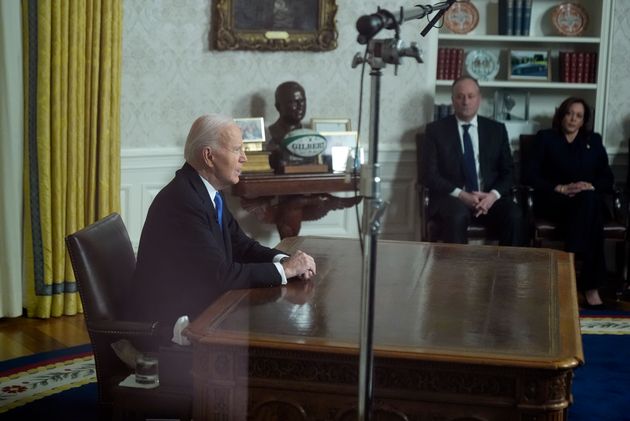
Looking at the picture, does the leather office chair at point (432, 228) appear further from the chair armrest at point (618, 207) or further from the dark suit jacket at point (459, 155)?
the chair armrest at point (618, 207)

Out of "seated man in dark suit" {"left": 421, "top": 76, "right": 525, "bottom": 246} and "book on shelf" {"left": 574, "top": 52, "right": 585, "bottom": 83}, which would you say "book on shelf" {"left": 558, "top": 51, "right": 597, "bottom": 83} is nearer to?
"book on shelf" {"left": 574, "top": 52, "right": 585, "bottom": 83}

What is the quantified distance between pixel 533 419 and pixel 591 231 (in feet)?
11.0

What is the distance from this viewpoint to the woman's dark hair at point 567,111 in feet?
18.4

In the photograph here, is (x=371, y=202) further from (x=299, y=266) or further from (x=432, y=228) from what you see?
(x=432, y=228)

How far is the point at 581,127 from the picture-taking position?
5699mm

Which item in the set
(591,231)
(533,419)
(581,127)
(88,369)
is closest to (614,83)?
(581,127)

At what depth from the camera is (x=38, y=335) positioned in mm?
4516

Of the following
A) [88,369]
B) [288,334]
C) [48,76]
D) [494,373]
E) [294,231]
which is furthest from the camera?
[294,231]

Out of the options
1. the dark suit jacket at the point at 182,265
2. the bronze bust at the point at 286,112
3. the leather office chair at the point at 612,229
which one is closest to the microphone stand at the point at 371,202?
the dark suit jacket at the point at 182,265

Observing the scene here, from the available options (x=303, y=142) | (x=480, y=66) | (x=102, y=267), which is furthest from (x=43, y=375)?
(x=480, y=66)

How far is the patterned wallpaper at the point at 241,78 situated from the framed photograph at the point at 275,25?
7cm

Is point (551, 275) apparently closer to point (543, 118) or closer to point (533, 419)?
point (533, 419)

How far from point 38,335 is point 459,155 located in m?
2.54

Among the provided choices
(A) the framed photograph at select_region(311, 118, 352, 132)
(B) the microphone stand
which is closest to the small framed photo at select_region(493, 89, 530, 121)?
(A) the framed photograph at select_region(311, 118, 352, 132)
